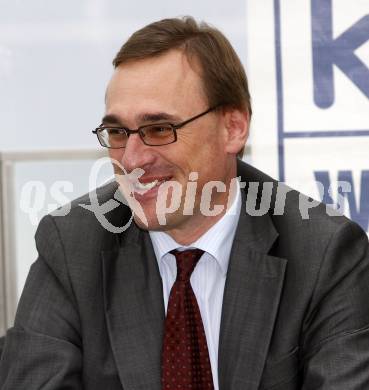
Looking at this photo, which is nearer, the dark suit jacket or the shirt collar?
the dark suit jacket

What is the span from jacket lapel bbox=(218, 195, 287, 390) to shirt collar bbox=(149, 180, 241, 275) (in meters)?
0.04

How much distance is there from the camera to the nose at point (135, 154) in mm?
1710

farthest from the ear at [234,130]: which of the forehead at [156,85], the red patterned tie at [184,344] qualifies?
the red patterned tie at [184,344]

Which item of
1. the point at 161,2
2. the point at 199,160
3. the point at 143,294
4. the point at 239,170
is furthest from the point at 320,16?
the point at 143,294

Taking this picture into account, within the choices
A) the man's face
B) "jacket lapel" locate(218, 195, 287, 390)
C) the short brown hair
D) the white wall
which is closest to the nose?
the man's face

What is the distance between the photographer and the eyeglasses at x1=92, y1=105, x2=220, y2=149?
5.62 ft

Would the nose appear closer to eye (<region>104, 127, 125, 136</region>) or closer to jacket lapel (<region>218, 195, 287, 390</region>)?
eye (<region>104, 127, 125, 136</region>)

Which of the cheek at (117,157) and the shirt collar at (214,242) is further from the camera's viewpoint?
the shirt collar at (214,242)

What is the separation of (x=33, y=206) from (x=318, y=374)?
153 cm

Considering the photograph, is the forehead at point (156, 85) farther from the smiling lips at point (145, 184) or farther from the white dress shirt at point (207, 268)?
the white dress shirt at point (207, 268)

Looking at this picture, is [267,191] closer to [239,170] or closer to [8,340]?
[239,170]

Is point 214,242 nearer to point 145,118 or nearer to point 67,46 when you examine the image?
point 145,118

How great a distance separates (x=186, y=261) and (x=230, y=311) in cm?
17

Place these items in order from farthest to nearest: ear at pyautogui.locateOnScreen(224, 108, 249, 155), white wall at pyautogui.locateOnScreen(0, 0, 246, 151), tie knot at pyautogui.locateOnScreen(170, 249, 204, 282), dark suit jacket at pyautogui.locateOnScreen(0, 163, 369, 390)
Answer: white wall at pyautogui.locateOnScreen(0, 0, 246, 151), ear at pyautogui.locateOnScreen(224, 108, 249, 155), tie knot at pyautogui.locateOnScreen(170, 249, 204, 282), dark suit jacket at pyautogui.locateOnScreen(0, 163, 369, 390)
